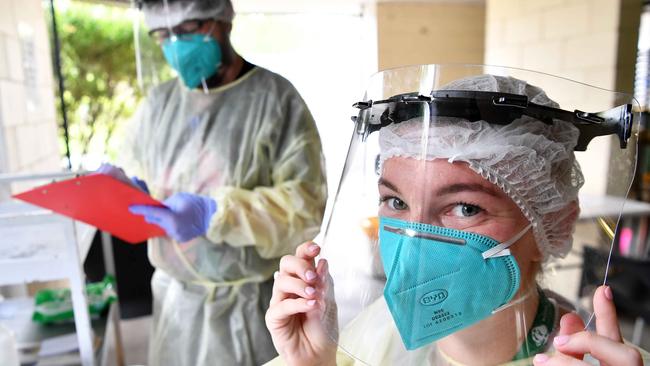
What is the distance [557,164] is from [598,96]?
0.12 m

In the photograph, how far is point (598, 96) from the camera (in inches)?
28.1

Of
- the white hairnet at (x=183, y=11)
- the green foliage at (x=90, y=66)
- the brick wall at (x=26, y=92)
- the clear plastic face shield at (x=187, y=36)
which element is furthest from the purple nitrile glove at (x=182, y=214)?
the green foliage at (x=90, y=66)

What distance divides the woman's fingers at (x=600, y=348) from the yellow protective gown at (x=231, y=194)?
0.75 metres

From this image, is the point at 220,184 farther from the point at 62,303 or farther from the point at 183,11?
the point at 62,303

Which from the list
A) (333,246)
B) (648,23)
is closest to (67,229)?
(333,246)

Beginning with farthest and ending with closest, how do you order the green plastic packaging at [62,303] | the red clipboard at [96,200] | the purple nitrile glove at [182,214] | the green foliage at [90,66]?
the green foliage at [90,66]
the green plastic packaging at [62,303]
the purple nitrile glove at [182,214]
the red clipboard at [96,200]

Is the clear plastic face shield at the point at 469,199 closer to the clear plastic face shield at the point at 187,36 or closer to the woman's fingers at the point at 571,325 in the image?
the woman's fingers at the point at 571,325

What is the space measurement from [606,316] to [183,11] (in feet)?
3.97

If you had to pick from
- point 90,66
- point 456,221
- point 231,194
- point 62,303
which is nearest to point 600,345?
point 456,221

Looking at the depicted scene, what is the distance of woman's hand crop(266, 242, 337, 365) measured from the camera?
30.3 inches

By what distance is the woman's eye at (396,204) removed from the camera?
2.41 feet

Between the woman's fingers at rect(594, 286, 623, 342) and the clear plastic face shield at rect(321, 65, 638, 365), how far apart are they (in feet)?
0.44

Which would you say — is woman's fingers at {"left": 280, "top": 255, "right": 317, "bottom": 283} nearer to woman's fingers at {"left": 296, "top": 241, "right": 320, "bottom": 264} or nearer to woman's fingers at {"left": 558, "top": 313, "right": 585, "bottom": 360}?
woman's fingers at {"left": 296, "top": 241, "right": 320, "bottom": 264}

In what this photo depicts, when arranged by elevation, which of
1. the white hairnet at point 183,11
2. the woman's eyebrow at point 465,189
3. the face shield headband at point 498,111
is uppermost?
the white hairnet at point 183,11
